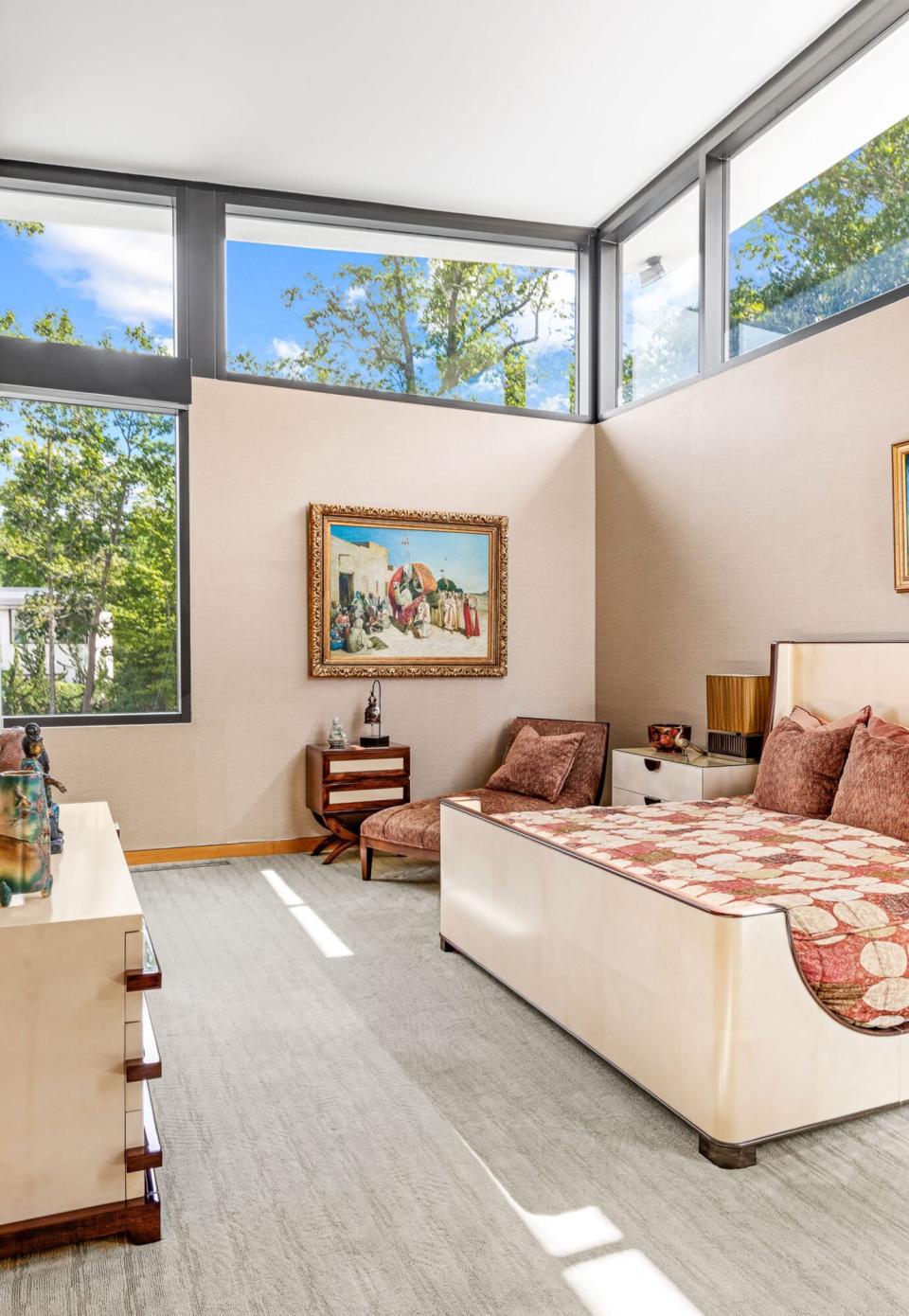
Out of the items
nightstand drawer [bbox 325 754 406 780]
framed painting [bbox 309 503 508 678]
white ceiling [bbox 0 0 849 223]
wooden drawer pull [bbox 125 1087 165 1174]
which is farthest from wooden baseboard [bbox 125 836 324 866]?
white ceiling [bbox 0 0 849 223]

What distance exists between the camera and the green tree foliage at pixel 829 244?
3.94m

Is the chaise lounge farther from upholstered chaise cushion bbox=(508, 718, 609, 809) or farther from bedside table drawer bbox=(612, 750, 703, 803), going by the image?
bedside table drawer bbox=(612, 750, 703, 803)

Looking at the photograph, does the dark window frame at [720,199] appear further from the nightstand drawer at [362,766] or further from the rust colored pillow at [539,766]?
the nightstand drawer at [362,766]

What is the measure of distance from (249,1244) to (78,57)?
184 inches

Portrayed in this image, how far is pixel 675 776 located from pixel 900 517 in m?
1.54

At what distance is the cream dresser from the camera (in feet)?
5.83

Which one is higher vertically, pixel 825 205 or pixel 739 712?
pixel 825 205

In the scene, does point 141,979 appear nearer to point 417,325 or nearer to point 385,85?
point 385,85

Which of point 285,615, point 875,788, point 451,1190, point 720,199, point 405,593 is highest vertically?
point 720,199

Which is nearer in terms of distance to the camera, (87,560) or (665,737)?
(665,737)

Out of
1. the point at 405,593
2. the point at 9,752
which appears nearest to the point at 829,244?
the point at 405,593

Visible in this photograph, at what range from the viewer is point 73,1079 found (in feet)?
5.93

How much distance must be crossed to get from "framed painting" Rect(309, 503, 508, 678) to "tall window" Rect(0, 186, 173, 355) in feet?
4.61

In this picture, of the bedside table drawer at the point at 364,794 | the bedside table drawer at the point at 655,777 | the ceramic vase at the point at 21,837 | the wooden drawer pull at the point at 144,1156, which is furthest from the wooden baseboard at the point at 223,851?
the wooden drawer pull at the point at 144,1156
